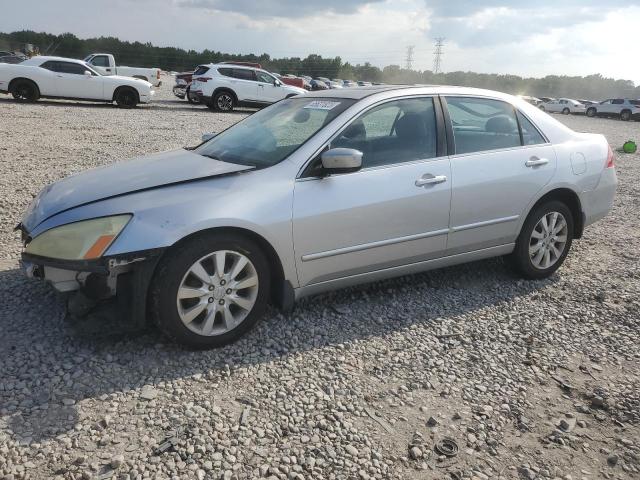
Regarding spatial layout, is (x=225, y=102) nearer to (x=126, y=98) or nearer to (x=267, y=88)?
(x=267, y=88)

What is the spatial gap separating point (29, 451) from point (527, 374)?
2.68 m

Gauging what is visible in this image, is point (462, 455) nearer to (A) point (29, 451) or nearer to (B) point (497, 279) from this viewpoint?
(A) point (29, 451)

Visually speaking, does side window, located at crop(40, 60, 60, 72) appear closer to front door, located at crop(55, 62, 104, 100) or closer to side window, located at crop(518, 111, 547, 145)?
front door, located at crop(55, 62, 104, 100)

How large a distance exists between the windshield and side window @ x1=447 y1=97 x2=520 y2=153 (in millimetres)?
905

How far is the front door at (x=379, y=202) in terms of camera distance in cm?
345

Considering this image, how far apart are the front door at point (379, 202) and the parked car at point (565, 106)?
4123cm

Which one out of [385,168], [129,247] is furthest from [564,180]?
[129,247]

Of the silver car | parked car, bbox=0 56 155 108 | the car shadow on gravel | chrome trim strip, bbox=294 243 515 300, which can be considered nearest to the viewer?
the car shadow on gravel

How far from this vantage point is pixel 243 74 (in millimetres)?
19469

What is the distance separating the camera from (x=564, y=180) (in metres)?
4.50

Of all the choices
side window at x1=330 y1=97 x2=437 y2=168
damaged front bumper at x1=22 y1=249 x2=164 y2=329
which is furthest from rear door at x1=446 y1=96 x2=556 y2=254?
damaged front bumper at x1=22 y1=249 x2=164 y2=329

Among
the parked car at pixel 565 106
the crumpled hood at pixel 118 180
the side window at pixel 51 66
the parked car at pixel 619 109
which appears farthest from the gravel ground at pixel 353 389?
the parked car at pixel 565 106

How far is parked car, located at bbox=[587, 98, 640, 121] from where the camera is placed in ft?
115

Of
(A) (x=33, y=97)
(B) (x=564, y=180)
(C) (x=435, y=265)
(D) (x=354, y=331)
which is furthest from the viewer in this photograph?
(A) (x=33, y=97)
